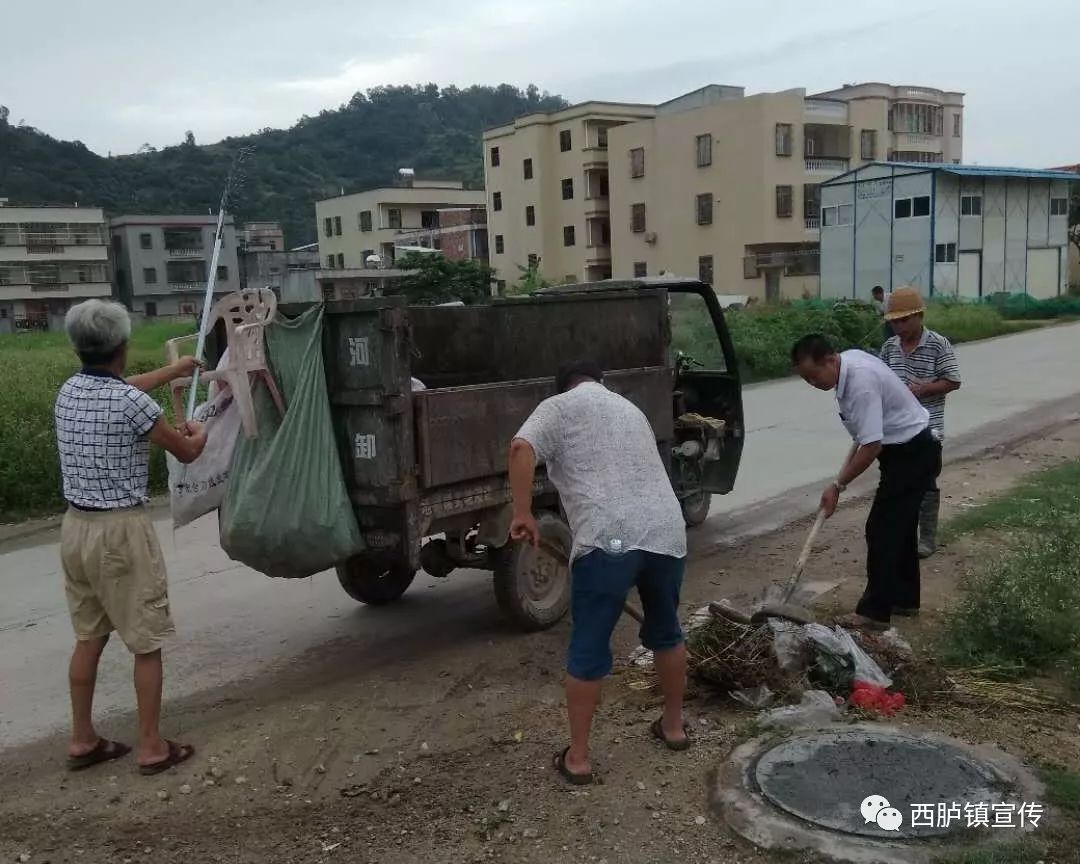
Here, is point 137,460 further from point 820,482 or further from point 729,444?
point 820,482

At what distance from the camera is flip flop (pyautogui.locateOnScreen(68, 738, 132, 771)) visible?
12.8ft

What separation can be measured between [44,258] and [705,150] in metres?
37.1

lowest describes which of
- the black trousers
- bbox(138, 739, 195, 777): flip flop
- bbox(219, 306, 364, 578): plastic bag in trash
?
bbox(138, 739, 195, 777): flip flop

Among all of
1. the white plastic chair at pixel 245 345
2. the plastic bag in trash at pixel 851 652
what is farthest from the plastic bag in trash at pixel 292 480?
the plastic bag in trash at pixel 851 652

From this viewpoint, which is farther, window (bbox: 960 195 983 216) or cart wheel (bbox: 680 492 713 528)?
window (bbox: 960 195 983 216)

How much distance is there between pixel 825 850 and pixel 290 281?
45701 mm

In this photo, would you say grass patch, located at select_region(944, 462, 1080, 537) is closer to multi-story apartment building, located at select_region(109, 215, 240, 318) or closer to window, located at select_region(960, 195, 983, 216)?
window, located at select_region(960, 195, 983, 216)

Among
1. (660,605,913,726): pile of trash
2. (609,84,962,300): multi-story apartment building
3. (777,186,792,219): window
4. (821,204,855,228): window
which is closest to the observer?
(660,605,913,726): pile of trash

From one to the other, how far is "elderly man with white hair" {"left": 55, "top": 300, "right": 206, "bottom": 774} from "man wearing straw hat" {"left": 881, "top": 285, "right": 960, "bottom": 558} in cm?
427

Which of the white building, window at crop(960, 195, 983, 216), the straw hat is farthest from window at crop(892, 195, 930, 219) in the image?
the straw hat

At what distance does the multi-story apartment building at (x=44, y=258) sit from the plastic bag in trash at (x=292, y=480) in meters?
54.5

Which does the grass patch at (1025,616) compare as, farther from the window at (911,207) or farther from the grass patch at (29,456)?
the window at (911,207)

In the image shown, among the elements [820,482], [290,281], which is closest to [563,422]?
[820,482]

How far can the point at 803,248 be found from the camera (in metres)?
41.8
